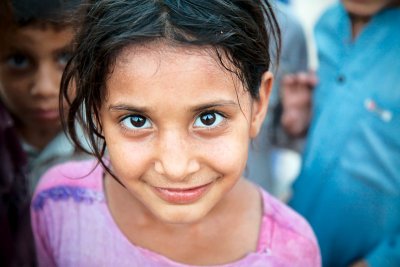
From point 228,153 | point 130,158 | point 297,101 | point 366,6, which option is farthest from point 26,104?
point 366,6

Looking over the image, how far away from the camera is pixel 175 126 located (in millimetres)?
999

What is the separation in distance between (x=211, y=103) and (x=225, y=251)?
409 millimetres

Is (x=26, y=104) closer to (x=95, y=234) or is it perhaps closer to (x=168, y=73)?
(x=95, y=234)

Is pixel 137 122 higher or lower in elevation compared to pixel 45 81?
higher

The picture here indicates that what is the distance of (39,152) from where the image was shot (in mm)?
1715

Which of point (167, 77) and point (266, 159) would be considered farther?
point (266, 159)

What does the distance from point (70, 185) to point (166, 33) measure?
1.64 ft

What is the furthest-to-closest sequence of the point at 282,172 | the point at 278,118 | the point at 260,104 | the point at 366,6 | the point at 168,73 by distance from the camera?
the point at 282,172, the point at 278,118, the point at 366,6, the point at 260,104, the point at 168,73

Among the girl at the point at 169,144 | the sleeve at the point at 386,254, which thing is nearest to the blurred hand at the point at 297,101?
the sleeve at the point at 386,254

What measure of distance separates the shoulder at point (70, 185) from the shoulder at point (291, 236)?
0.42m

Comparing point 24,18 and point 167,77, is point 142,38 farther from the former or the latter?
point 24,18

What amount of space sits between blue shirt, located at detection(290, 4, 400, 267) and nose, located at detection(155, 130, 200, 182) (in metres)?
0.90

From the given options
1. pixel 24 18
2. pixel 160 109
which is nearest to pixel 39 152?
pixel 24 18

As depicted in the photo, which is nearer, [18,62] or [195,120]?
[195,120]
